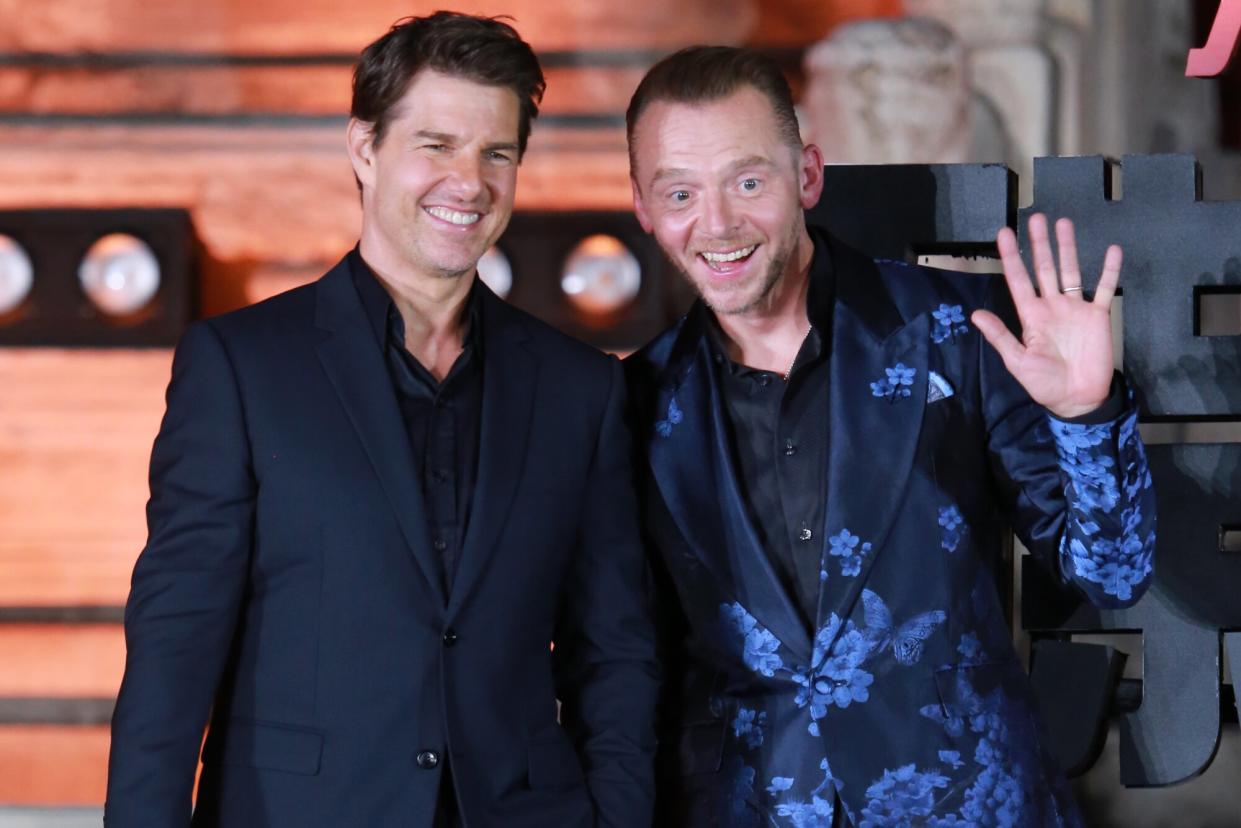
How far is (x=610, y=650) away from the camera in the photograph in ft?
5.51

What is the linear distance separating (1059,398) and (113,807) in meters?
1.02

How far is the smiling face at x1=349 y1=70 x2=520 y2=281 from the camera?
5.29 feet

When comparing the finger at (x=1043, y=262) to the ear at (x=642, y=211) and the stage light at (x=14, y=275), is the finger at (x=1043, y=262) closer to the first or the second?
the ear at (x=642, y=211)

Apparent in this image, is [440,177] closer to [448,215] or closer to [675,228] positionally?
[448,215]

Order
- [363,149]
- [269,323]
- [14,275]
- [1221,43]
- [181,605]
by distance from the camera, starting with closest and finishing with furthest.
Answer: [181,605] < [269,323] < [363,149] < [1221,43] < [14,275]

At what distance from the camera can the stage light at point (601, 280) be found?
10.3ft

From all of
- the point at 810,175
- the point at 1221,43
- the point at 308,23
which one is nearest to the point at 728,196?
the point at 810,175

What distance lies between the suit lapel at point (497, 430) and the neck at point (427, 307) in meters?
0.04

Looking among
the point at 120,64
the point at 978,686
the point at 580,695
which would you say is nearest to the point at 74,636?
the point at 120,64

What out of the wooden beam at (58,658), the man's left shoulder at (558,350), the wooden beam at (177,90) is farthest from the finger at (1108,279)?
the wooden beam at (58,658)

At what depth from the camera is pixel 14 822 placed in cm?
320

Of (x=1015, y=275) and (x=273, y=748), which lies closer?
(x=273, y=748)

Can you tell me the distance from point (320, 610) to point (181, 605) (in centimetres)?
13

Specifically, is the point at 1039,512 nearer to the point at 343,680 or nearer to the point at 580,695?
the point at 580,695
